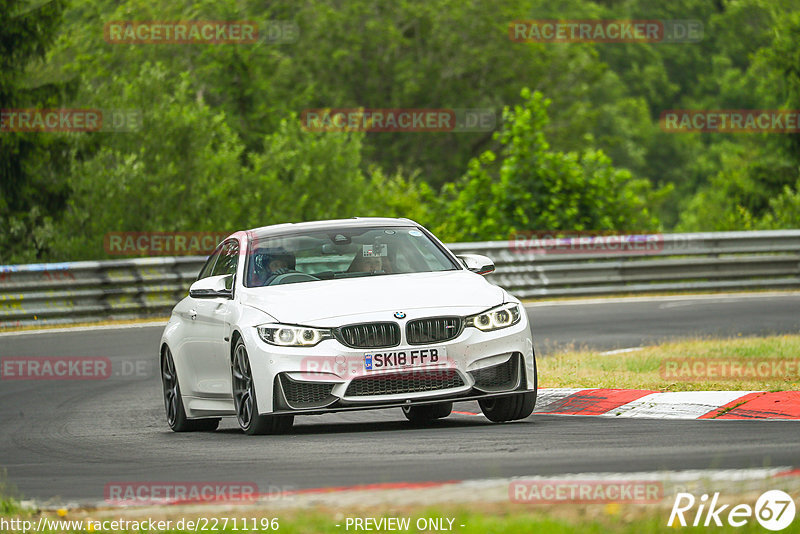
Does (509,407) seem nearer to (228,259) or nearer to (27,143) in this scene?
(228,259)

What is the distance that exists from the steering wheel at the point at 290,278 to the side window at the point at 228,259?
0.51 m

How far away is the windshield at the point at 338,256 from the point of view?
10.5 metres

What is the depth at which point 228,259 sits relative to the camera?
11422 millimetres

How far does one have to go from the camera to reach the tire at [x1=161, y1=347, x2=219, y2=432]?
11.4 meters

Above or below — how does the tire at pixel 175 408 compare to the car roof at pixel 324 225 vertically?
below

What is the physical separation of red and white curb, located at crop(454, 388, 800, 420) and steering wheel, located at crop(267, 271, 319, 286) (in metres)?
1.91

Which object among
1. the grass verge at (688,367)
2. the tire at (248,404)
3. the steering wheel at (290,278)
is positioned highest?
the steering wheel at (290,278)

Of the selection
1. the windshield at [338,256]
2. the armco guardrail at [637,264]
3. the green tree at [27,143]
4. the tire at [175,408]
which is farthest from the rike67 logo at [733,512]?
the green tree at [27,143]

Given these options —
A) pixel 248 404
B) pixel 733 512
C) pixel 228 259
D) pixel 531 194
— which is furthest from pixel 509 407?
pixel 531 194

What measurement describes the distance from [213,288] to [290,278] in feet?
1.89

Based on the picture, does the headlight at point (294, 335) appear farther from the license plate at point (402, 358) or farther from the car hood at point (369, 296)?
the license plate at point (402, 358)

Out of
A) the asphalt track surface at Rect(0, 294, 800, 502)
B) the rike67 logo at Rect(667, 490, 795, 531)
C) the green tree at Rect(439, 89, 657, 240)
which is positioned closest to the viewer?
the rike67 logo at Rect(667, 490, 795, 531)

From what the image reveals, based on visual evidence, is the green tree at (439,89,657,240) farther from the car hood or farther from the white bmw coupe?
the car hood

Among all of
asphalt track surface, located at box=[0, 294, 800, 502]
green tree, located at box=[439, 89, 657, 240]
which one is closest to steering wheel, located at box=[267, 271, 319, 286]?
asphalt track surface, located at box=[0, 294, 800, 502]
